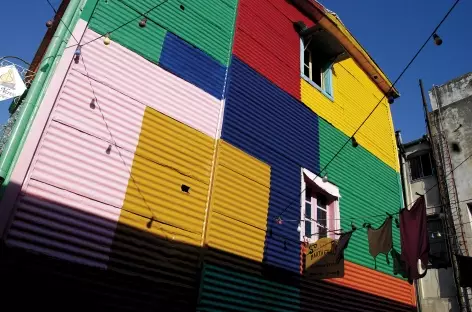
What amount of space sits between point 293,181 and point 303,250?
5.72 feet

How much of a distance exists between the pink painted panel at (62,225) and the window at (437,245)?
16.0 metres

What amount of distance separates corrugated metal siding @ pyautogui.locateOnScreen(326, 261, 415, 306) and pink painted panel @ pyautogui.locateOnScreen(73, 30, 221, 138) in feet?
16.9

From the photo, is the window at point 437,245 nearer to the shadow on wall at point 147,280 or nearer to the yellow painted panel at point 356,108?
the yellow painted panel at point 356,108

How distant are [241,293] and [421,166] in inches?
709

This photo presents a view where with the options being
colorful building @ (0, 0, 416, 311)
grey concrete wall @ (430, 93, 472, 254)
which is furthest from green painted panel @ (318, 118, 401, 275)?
grey concrete wall @ (430, 93, 472, 254)

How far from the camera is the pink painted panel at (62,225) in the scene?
5.52m

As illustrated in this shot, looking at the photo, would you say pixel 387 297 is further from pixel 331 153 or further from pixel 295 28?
pixel 295 28

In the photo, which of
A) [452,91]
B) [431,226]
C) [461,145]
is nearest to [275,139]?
[431,226]

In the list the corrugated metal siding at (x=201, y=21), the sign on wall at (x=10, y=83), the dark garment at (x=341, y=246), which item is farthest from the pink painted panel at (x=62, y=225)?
the corrugated metal siding at (x=201, y=21)

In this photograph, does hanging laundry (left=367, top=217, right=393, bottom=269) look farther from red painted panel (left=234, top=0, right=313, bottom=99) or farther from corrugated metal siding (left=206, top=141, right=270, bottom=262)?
red painted panel (left=234, top=0, right=313, bottom=99)

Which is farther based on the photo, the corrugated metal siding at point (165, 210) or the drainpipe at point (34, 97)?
the corrugated metal siding at point (165, 210)

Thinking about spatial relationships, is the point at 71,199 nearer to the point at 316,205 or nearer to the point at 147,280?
the point at 147,280

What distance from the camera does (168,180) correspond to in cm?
727

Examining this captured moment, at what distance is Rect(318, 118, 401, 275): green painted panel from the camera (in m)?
10.7
